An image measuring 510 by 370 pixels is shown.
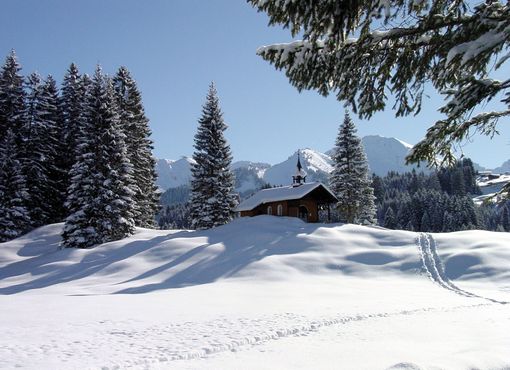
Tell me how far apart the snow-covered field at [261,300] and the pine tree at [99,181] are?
8.45 feet

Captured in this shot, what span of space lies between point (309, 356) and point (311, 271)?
16512 mm

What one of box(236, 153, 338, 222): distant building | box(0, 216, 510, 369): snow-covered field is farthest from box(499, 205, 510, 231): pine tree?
box(0, 216, 510, 369): snow-covered field

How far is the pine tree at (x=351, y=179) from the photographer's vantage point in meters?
43.7

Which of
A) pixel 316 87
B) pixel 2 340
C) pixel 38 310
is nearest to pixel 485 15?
pixel 316 87

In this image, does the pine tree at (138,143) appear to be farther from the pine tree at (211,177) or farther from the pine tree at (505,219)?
the pine tree at (505,219)

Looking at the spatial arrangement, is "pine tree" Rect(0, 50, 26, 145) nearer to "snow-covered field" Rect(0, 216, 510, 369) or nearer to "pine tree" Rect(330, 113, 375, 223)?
"snow-covered field" Rect(0, 216, 510, 369)

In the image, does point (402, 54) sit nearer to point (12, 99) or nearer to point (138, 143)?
point (138, 143)

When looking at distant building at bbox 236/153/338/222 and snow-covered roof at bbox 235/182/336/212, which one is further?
distant building at bbox 236/153/338/222

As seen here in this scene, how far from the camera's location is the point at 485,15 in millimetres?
5508

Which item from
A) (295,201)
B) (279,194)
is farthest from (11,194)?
(295,201)

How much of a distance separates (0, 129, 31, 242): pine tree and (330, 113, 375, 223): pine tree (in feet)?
99.2

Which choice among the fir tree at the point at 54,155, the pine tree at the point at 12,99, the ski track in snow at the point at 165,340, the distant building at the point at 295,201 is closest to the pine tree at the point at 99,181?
the fir tree at the point at 54,155

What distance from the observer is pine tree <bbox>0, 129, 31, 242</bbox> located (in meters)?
35.9

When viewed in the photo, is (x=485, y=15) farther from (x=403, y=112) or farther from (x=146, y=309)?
(x=146, y=309)
